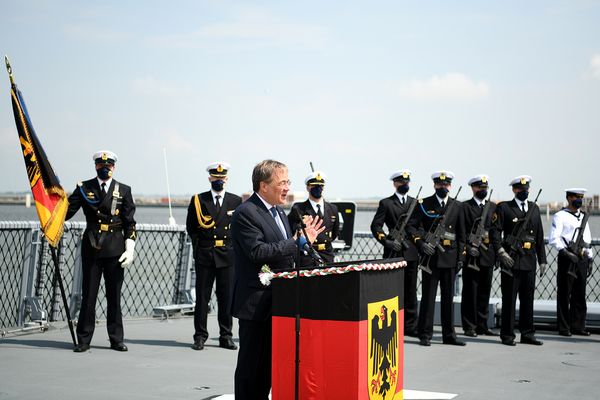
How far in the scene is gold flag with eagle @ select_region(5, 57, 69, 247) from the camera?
7.93m

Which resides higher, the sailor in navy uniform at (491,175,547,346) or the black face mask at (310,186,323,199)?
the black face mask at (310,186,323,199)

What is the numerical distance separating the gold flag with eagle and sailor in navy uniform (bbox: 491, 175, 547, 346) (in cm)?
441

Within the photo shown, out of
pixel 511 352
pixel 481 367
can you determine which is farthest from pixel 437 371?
pixel 511 352

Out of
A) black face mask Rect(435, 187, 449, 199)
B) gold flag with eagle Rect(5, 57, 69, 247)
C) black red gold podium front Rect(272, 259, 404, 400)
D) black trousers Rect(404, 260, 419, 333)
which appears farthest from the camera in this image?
black trousers Rect(404, 260, 419, 333)

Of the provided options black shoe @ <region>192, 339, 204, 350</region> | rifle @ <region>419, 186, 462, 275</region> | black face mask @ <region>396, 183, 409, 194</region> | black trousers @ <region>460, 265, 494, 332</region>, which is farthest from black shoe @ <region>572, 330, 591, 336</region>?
Answer: black shoe @ <region>192, 339, 204, 350</region>

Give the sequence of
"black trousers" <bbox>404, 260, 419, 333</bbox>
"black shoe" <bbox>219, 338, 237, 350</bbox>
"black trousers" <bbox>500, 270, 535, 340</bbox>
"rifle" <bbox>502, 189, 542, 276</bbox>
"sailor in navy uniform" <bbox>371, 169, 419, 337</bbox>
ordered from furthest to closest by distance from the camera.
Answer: "black trousers" <bbox>404, 260, 419, 333</bbox> → "sailor in navy uniform" <bbox>371, 169, 419, 337</bbox> → "rifle" <bbox>502, 189, 542, 276</bbox> → "black trousers" <bbox>500, 270, 535, 340</bbox> → "black shoe" <bbox>219, 338, 237, 350</bbox>

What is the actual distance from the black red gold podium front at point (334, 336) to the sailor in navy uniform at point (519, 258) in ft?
15.3

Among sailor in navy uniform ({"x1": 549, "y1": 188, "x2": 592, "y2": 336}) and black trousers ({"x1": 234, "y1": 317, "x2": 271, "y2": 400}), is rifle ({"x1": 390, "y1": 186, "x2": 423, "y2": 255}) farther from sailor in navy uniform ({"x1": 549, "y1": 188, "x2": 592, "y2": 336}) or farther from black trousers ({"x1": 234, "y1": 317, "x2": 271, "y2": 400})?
black trousers ({"x1": 234, "y1": 317, "x2": 271, "y2": 400})

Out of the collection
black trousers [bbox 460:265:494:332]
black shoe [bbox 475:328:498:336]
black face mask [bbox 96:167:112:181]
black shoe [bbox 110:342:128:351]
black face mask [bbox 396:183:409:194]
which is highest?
black face mask [bbox 96:167:112:181]

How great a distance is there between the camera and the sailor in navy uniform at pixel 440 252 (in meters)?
9.15

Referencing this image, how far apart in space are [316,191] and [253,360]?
15.0 feet

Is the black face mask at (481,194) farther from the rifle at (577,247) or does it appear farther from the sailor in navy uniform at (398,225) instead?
the rifle at (577,247)

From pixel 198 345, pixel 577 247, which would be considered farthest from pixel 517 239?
pixel 198 345

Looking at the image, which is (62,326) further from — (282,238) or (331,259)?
(282,238)
